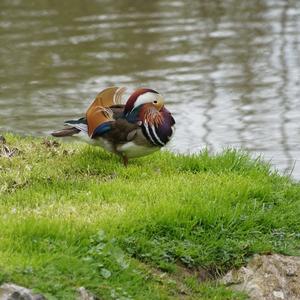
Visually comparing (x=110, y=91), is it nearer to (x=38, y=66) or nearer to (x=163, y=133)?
(x=163, y=133)

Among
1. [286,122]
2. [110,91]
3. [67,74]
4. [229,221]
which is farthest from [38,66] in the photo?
[229,221]

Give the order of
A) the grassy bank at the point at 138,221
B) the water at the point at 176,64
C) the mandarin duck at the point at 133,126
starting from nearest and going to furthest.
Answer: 1. the grassy bank at the point at 138,221
2. the mandarin duck at the point at 133,126
3. the water at the point at 176,64

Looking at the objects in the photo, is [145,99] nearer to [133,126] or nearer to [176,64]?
[133,126]

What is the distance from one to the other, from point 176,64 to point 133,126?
6670 millimetres

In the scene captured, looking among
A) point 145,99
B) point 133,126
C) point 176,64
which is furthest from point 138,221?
point 176,64

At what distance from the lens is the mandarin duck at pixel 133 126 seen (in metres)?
6.95

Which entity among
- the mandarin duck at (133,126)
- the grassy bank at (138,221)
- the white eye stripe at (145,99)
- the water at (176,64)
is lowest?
the water at (176,64)

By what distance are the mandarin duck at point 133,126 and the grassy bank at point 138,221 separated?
197 millimetres

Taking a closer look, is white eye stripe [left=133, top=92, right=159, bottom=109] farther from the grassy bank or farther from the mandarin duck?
the grassy bank

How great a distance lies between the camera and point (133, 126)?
7012 mm

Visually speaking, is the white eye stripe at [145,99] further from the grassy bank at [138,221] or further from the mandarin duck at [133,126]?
the grassy bank at [138,221]

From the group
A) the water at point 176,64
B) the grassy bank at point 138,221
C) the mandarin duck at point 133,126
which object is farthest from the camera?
the water at point 176,64

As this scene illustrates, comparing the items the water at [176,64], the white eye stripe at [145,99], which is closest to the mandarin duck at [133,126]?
the white eye stripe at [145,99]

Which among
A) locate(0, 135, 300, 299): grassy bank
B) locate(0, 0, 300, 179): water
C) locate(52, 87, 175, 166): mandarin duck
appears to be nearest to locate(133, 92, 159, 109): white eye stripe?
locate(52, 87, 175, 166): mandarin duck
